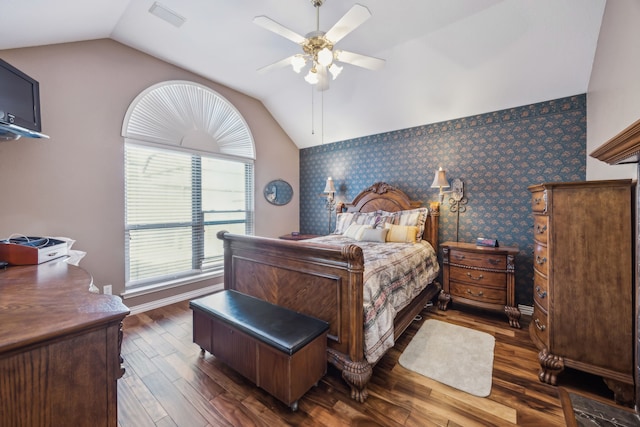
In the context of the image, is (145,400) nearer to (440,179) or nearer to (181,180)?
(181,180)

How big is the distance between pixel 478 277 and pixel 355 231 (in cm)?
163

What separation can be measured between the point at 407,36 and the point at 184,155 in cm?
319

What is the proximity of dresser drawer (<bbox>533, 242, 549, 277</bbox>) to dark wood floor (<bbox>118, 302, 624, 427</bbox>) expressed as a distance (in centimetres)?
79

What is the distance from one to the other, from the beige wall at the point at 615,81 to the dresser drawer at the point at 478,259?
118 cm

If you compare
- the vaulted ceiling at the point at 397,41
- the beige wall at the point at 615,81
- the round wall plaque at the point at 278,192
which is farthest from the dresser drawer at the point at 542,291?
the round wall plaque at the point at 278,192

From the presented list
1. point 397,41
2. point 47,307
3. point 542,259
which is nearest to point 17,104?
point 47,307

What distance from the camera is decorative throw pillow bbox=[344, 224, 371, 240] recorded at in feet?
12.1

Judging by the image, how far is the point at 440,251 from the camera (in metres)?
3.70

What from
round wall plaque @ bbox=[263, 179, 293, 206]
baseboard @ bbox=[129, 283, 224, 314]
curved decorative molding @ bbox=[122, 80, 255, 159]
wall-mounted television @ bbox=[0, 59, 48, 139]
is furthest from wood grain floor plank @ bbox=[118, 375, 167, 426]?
round wall plaque @ bbox=[263, 179, 293, 206]

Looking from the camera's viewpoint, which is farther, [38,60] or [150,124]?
[150,124]

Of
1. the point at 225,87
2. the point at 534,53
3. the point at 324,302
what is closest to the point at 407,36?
the point at 534,53

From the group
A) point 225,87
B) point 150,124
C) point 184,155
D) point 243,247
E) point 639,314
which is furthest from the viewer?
point 225,87

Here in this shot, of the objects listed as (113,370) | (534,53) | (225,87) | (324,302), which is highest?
(225,87)

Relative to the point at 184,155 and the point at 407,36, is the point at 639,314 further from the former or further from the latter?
the point at 184,155
